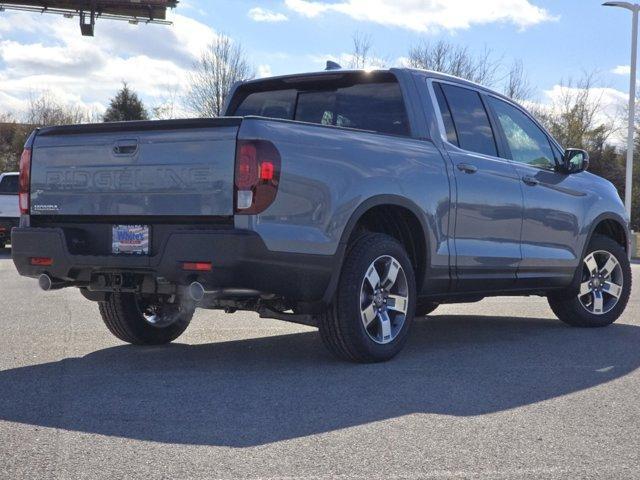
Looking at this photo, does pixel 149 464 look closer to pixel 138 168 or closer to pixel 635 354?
pixel 138 168

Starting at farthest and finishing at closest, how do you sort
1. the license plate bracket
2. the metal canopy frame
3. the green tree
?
the green tree < the metal canopy frame < the license plate bracket

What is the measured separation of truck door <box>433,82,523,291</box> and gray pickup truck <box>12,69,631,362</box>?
0.02m

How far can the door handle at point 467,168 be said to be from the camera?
699cm

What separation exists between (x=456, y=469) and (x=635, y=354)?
3491 millimetres

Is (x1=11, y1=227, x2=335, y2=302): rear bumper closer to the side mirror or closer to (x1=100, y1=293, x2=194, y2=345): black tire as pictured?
(x1=100, y1=293, x2=194, y2=345): black tire

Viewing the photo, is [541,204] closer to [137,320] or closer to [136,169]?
[137,320]

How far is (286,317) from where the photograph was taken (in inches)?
250

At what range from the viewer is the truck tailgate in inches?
221

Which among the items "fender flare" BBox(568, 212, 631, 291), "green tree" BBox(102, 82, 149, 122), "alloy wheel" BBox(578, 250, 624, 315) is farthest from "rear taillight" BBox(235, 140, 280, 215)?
"green tree" BBox(102, 82, 149, 122)

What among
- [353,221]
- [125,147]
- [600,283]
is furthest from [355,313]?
[600,283]

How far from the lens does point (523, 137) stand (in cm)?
809

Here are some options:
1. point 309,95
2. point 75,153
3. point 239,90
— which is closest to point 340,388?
point 75,153

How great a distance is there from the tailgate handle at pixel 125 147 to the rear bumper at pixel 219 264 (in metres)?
0.62

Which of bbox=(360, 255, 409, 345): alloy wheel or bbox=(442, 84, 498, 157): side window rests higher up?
bbox=(442, 84, 498, 157): side window
